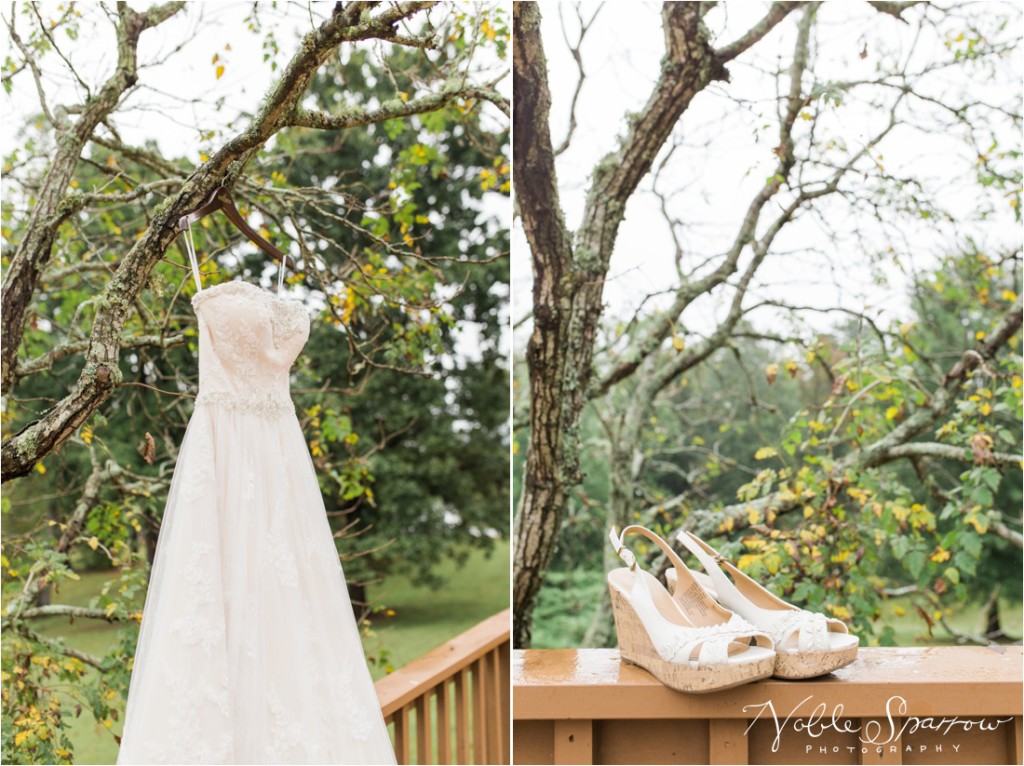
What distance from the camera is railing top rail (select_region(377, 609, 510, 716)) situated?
5.33ft

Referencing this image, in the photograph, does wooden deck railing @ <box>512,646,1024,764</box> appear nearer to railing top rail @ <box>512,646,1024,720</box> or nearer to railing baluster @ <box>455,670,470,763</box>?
railing top rail @ <box>512,646,1024,720</box>

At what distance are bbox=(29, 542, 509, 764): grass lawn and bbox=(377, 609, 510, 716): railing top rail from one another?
2965 millimetres

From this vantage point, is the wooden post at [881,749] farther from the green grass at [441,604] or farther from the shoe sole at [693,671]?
the green grass at [441,604]

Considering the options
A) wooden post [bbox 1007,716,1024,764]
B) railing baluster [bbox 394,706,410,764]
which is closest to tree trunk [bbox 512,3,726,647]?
railing baluster [bbox 394,706,410,764]

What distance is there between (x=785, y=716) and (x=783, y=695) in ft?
0.11

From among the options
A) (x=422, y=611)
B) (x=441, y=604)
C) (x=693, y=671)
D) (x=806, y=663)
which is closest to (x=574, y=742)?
(x=693, y=671)

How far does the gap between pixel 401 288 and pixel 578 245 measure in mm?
669

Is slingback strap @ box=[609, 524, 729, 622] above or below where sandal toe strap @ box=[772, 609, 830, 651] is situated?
above

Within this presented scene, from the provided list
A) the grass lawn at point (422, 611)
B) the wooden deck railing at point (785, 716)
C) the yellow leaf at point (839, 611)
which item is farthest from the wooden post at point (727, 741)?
the grass lawn at point (422, 611)

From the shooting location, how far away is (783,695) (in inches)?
50.8

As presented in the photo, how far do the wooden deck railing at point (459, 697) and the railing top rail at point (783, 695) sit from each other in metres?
0.42

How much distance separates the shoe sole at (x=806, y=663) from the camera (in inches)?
50.1

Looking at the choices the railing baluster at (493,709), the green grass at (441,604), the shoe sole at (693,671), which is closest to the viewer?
the shoe sole at (693,671)

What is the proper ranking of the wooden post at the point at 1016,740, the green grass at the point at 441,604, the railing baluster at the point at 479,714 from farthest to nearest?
the green grass at the point at 441,604 < the railing baluster at the point at 479,714 < the wooden post at the point at 1016,740
